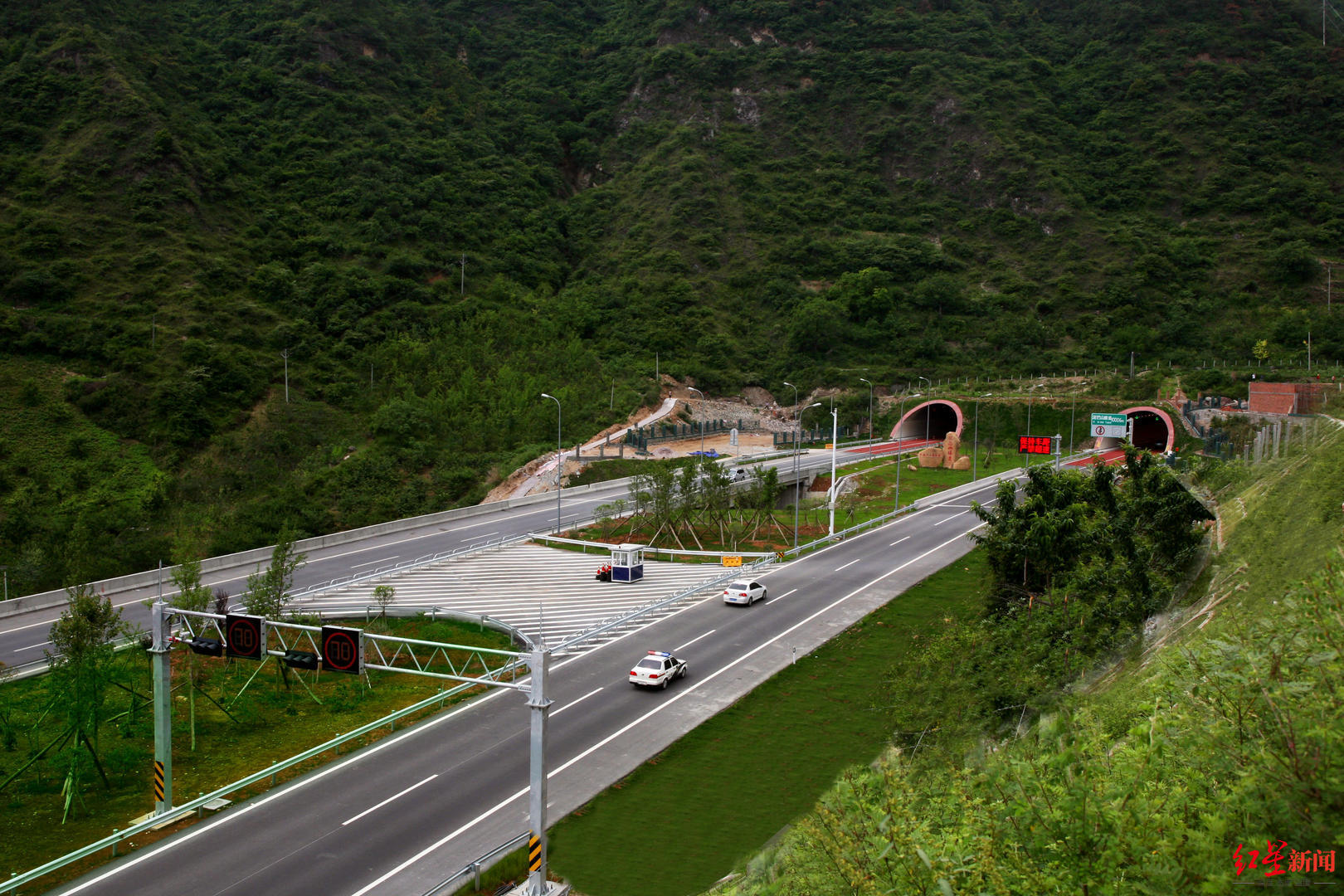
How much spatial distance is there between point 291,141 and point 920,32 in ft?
320

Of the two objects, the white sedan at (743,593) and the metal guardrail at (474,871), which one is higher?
the white sedan at (743,593)

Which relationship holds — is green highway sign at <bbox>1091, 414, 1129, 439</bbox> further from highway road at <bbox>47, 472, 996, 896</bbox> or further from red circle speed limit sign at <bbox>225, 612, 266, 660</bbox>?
red circle speed limit sign at <bbox>225, 612, 266, 660</bbox>

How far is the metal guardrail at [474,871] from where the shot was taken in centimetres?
1683

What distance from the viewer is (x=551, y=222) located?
384ft

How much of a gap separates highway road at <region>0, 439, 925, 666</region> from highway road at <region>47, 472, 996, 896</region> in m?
12.1

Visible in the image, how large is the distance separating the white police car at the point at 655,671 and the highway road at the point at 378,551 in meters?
16.4

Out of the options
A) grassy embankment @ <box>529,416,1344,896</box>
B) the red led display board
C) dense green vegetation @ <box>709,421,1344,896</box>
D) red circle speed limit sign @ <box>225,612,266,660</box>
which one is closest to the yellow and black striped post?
grassy embankment @ <box>529,416,1344,896</box>

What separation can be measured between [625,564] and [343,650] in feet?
71.8

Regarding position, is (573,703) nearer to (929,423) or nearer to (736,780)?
(736,780)

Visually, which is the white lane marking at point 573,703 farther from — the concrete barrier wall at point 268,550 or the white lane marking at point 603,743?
the concrete barrier wall at point 268,550

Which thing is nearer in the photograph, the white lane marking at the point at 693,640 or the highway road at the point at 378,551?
the white lane marking at the point at 693,640

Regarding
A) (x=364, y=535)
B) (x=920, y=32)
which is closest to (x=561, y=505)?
(x=364, y=535)

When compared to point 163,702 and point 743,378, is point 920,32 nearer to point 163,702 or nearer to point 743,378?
point 743,378

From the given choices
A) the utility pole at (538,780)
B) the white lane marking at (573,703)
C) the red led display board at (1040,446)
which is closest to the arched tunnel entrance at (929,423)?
the red led display board at (1040,446)
